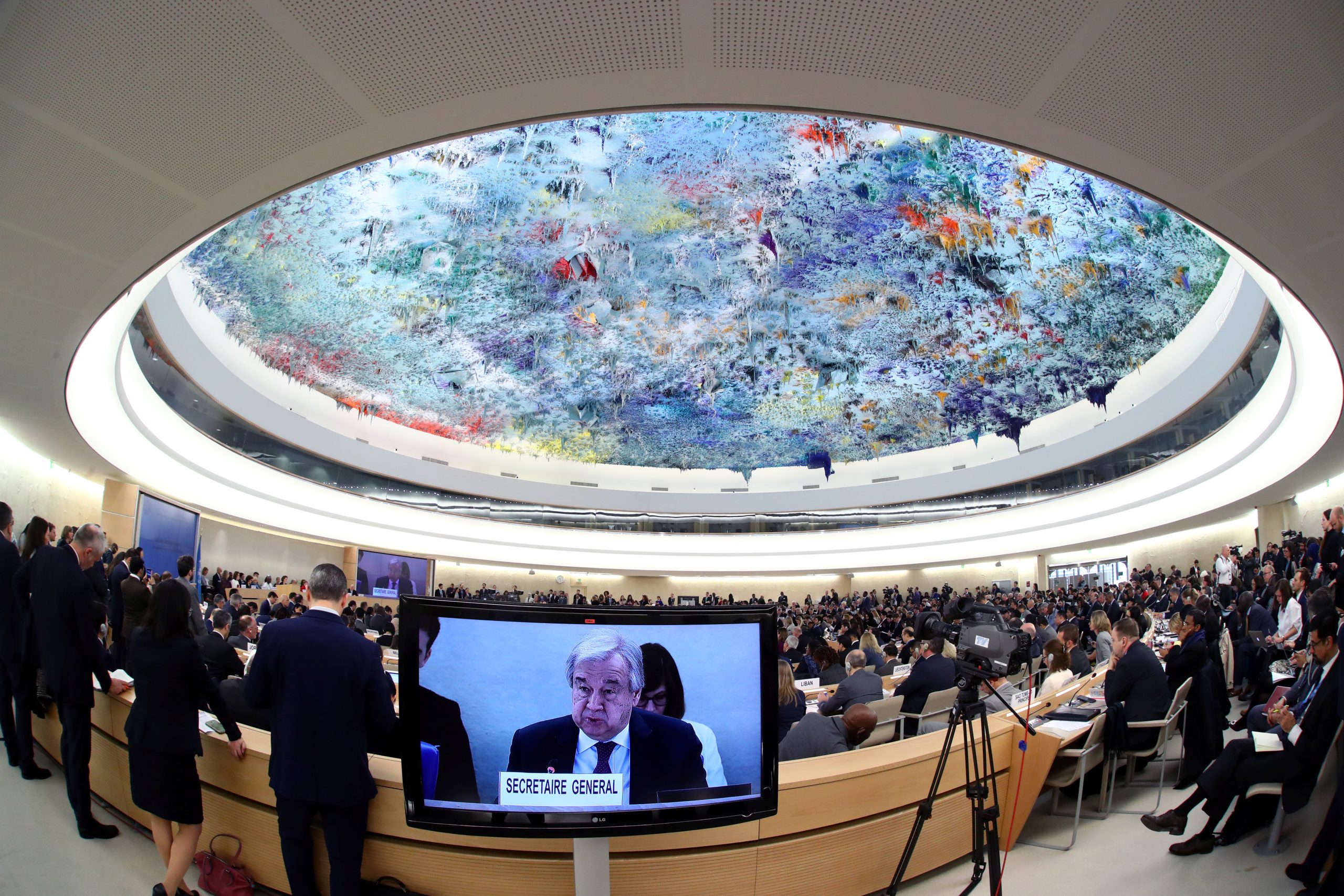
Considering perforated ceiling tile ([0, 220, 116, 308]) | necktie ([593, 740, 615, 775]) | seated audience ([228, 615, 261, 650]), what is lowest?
seated audience ([228, 615, 261, 650])

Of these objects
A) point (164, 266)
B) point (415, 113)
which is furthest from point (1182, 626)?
point (164, 266)

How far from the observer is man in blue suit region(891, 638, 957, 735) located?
5.05 metres

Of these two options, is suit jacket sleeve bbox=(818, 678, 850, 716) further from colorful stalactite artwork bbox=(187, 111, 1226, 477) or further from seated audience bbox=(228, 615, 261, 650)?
colorful stalactite artwork bbox=(187, 111, 1226, 477)

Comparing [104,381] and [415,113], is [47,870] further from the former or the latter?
[104,381]

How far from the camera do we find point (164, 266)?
5.43 metres

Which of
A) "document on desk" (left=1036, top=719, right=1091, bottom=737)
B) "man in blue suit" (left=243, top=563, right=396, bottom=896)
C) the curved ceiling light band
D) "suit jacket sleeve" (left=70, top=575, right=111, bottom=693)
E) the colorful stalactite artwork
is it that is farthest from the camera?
the colorful stalactite artwork

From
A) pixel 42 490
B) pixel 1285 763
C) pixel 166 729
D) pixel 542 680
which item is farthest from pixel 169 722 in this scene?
pixel 42 490

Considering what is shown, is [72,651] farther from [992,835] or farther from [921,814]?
[992,835]

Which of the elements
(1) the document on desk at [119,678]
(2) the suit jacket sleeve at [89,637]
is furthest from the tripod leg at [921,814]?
(2) the suit jacket sleeve at [89,637]

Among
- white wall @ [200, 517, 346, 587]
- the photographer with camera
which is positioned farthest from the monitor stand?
white wall @ [200, 517, 346, 587]

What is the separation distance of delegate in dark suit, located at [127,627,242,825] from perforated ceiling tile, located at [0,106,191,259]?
2.52 metres

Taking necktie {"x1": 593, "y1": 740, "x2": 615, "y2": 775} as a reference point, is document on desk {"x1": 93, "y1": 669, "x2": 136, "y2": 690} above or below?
below

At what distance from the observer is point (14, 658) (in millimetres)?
4164

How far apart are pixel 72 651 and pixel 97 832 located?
35.4 inches
